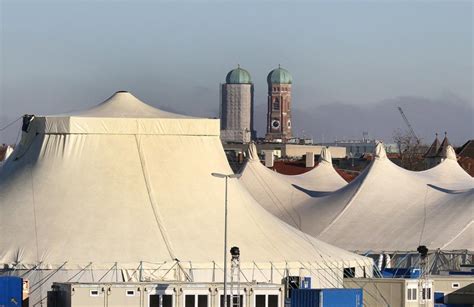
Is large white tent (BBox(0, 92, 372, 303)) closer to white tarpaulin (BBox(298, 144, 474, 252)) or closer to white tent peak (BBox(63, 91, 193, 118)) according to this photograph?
white tent peak (BBox(63, 91, 193, 118))

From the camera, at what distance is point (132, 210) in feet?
251

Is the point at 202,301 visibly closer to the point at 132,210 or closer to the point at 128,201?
the point at 132,210

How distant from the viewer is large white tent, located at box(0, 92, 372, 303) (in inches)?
2896

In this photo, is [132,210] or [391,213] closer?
[132,210]

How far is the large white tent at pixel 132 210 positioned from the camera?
2896 inches

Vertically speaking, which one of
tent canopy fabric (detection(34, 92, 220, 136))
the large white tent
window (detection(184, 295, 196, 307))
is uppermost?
tent canopy fabric (detection(34, 92, 220, 136))

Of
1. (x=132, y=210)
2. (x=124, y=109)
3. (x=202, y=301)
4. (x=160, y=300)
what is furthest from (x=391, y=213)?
(x=160, y=300)

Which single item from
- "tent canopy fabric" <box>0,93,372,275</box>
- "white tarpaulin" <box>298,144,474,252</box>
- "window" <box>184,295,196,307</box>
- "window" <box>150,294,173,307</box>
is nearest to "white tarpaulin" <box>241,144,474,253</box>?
"white tarpaulin" <box>298,144,474,252</box>

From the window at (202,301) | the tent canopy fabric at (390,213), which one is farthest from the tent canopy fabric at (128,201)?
the tent canopy fabric at (390,213)

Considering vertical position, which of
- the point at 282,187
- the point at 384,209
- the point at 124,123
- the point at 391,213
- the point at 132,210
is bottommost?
the point at 132,210

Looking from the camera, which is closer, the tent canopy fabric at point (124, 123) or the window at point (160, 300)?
the window at point (160, 300)

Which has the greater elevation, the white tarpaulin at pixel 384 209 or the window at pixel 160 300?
the white tarpaulin at pixel 384 209

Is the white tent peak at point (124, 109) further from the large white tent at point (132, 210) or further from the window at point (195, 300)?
the window at point (195, 300)

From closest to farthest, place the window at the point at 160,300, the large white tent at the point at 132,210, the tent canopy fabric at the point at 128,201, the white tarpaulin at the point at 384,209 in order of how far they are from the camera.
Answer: the window at the point at 160,300 → the large white tent at the point at 132,210 → the tent canopy fabric at the point at 128,201 → the white tarpaulin at the point at 384,209
